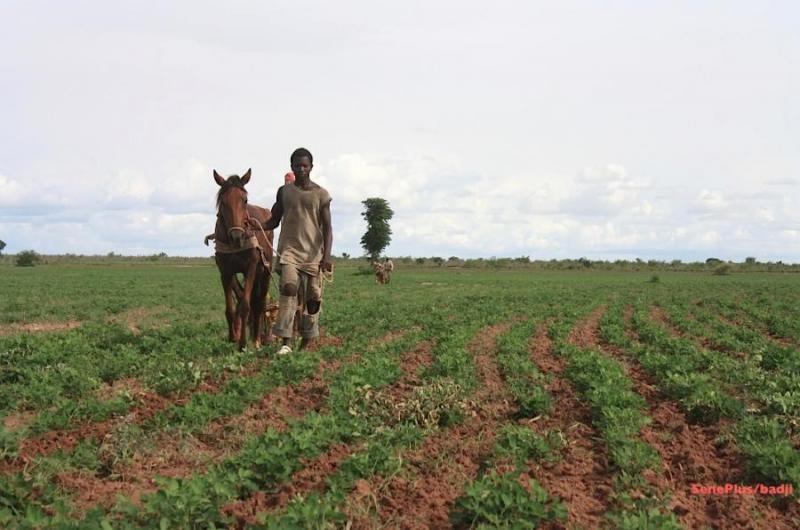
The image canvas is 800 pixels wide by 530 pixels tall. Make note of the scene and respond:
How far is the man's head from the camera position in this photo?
9031 millimetres

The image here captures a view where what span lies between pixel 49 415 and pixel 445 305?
16685 mm

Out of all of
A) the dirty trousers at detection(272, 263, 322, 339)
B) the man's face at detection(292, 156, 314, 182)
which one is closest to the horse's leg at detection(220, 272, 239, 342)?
the dirty trousers at detection(272, 263, 322, 339)

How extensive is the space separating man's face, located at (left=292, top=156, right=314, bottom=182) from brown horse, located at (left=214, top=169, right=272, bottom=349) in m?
0.88

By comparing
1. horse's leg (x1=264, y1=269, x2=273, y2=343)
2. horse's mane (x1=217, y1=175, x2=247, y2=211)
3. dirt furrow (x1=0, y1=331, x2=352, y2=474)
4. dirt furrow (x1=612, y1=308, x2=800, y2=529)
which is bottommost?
dirt furrow (x1=612, y1=308, x2=800, y2=529)

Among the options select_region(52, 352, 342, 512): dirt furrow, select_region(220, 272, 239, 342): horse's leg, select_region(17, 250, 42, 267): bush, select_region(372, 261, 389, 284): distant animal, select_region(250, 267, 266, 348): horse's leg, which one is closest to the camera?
select_region(52, 352, 342, 512): dirt furrow

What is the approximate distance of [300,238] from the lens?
9242 millimetres

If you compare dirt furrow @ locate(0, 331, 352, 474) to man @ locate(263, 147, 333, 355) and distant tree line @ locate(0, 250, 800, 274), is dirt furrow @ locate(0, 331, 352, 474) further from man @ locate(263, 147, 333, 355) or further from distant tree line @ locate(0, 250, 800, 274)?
distant tree line @ locate(0, 250, 800, 274)

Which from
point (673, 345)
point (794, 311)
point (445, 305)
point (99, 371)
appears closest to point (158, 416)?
point (99, 371)

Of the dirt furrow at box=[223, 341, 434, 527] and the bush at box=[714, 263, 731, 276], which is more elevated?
the bush at box=[714, 263, 731, 276]

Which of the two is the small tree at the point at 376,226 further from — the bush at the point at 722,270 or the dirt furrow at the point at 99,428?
the dirt furrow at the point at 99,428

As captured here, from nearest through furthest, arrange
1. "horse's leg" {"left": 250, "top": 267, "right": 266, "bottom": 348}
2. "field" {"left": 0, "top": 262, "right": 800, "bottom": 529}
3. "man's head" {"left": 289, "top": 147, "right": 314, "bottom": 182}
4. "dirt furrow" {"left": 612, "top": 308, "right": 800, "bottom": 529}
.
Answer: "field" {"left": 0, "top": 262, "right": 800, "bottom": 529} < "dirt furrow" {"left": 612, "top": 308, "right": 800, "bottom": 529} < "man's head" {"left": 289, "top": 147, "right": 314, "bottom": 182} < "horse's leg" {"left": 250, "top": 267, "right": 266, "bottom": 348}

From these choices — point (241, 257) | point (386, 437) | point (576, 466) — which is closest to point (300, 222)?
point (241, 257)

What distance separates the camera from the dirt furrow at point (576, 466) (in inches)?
169

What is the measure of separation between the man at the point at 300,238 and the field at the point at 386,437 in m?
0.76
